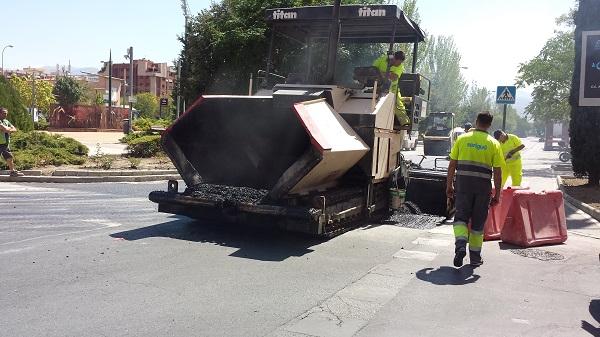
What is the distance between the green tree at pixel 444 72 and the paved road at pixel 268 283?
44.2m

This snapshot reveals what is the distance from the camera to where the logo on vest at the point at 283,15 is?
344 inches

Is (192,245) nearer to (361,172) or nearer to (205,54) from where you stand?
(361,172)

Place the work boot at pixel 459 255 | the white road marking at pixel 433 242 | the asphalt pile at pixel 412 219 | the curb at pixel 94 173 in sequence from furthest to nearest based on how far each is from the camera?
the curb at pixel 94 173, the asphalt pile at pixel 412 219, the white road marking at pixel 433 242, the work boot at pixel 459 255

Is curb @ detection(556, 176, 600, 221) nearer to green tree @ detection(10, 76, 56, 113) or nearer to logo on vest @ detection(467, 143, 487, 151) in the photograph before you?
logo on vest @ detection(467, 143, 487, 151)

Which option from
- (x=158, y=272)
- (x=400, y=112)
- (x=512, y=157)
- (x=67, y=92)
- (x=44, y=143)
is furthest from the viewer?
(x=67, y=92)

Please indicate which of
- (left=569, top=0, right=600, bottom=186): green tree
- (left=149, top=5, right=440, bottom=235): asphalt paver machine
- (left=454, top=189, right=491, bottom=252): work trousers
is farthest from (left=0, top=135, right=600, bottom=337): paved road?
(left=569, top=0, right=600, bottom=186): green tree

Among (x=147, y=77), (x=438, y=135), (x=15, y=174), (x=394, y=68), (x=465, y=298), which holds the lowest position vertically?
(x=465, y=298)

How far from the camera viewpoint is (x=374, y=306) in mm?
4691

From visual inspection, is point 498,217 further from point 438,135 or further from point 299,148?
point 438,135

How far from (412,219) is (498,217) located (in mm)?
1412

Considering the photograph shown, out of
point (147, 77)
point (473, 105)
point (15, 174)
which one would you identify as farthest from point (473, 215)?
point (147, 77)

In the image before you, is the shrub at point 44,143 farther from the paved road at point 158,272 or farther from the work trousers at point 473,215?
the work trousers at point 473,215

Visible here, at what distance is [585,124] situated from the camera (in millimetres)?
15227

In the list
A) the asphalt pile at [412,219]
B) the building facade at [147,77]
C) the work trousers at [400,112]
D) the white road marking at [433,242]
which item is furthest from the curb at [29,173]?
the building facade at [147,77]
